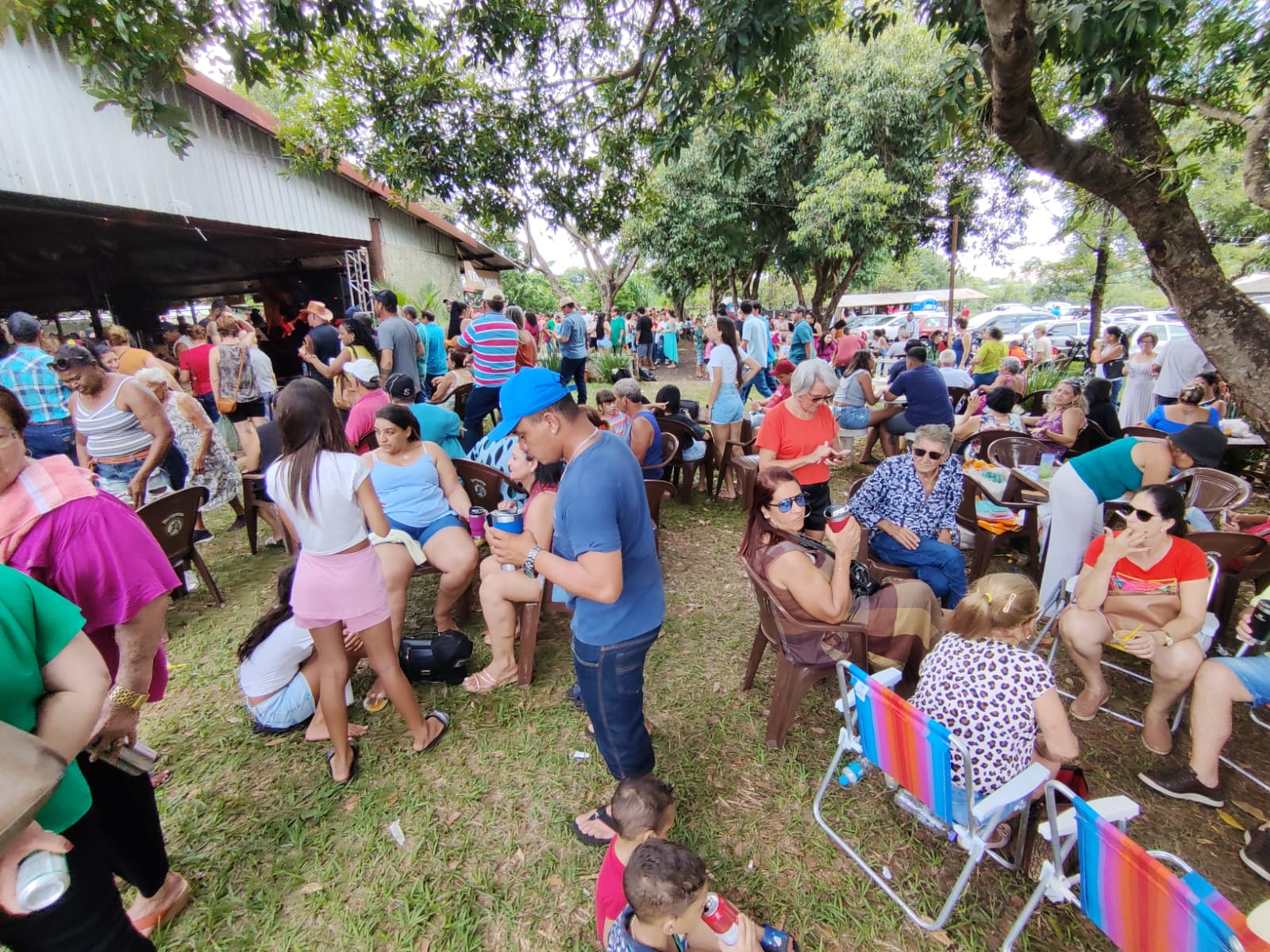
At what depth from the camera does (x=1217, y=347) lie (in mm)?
3244

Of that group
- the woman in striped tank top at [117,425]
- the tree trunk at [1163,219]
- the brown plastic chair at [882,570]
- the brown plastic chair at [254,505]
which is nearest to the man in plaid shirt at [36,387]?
the woman in striped tank top at [117,425]

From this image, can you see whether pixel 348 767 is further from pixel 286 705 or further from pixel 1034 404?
pixel 1034 404

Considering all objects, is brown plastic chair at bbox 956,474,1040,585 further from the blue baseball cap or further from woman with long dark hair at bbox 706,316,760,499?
the blue baseball cap

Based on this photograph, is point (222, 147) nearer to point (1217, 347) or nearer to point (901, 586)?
point (901, 586)

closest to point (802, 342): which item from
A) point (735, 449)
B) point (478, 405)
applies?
point (735, 449)

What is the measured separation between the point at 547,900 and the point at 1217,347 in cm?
454

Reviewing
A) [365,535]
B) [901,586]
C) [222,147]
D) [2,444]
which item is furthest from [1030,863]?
[222,147]

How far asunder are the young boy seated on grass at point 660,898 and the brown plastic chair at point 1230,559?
10.8ft

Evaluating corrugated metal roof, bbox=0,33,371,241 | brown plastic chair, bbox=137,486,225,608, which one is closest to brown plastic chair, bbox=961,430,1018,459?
brown plastic chair, bbox=137,486,225,608

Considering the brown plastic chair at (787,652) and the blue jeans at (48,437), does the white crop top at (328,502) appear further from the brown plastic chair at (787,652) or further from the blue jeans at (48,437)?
the blue jeans at (48,437)

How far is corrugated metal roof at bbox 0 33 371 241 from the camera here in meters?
5.86

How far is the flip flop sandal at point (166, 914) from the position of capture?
2123 millimetres

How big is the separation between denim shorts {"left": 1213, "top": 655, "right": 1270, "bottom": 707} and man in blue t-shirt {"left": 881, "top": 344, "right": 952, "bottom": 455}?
12.1 feet

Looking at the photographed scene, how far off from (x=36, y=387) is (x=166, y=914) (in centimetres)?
461
